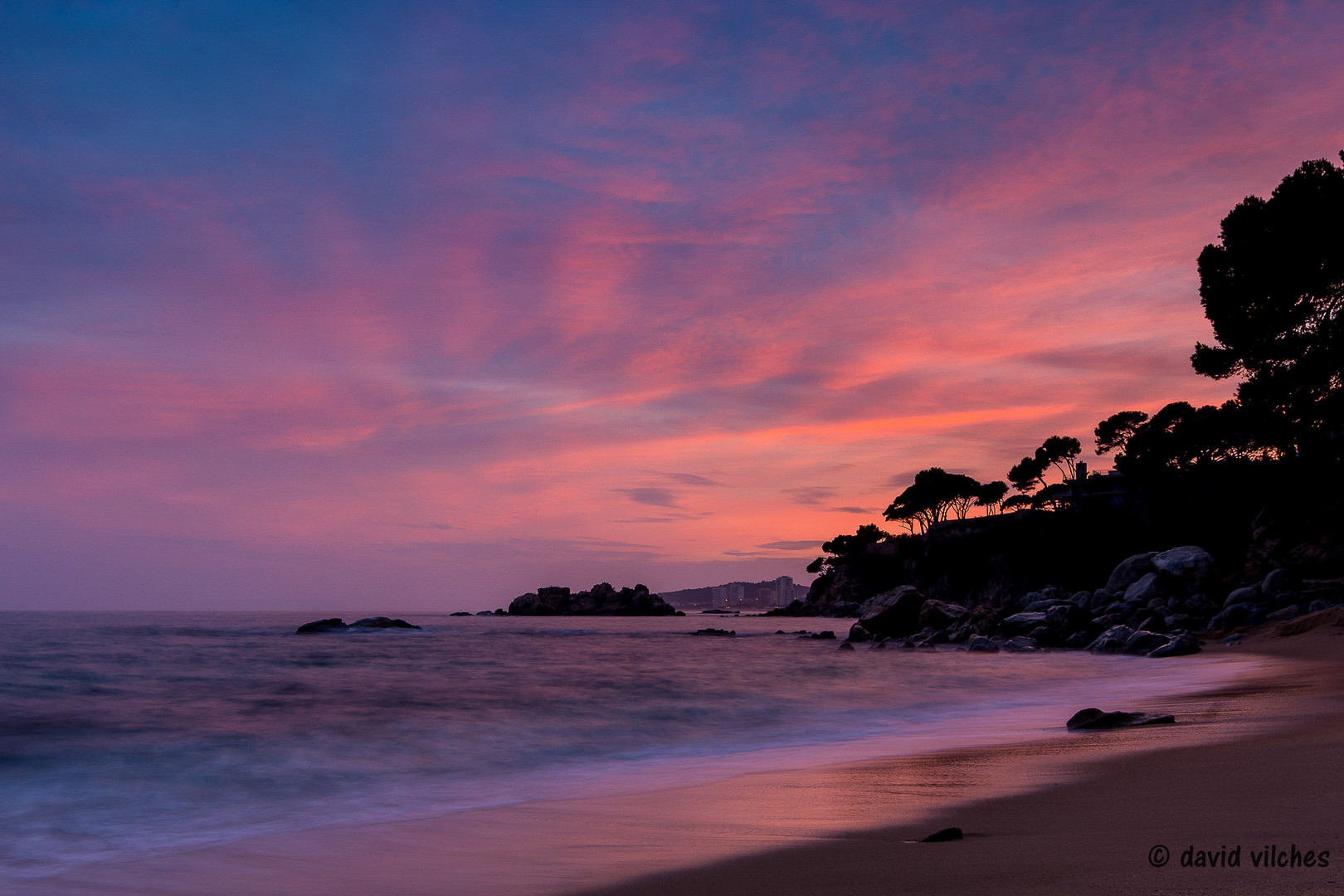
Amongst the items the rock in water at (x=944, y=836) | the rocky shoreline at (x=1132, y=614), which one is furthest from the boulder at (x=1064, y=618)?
the rock in water at (x=944, y=836)

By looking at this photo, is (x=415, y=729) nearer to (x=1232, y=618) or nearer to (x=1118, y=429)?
(x=1232, y=618)

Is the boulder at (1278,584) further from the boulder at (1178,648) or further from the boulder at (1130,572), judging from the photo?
the boulder at (1130,572)

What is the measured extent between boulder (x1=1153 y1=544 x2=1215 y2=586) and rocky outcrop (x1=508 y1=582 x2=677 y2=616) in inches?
3772

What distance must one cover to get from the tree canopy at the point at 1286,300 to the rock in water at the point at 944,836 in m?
28.6

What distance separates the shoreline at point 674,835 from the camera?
3998 millimetres

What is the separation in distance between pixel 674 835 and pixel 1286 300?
30373 millimetres

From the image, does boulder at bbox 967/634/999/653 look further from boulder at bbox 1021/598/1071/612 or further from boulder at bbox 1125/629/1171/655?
boulder at bbox 1021/598/1071/612

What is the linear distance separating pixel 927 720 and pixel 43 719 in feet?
38.9

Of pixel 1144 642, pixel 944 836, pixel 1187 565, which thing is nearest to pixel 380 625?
pixel 1187 565

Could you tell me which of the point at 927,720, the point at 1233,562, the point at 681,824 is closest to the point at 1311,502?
the point at 1233,562

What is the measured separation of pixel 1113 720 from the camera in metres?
8.03

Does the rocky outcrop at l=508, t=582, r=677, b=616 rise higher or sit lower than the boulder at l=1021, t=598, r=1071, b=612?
lower

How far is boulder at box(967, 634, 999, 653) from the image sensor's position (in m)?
26.0

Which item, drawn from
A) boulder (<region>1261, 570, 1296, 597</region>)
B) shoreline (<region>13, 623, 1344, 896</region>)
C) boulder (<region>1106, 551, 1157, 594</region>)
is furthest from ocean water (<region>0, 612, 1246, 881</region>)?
boulder (<region>1106, 551, 1157, 594</region>)
